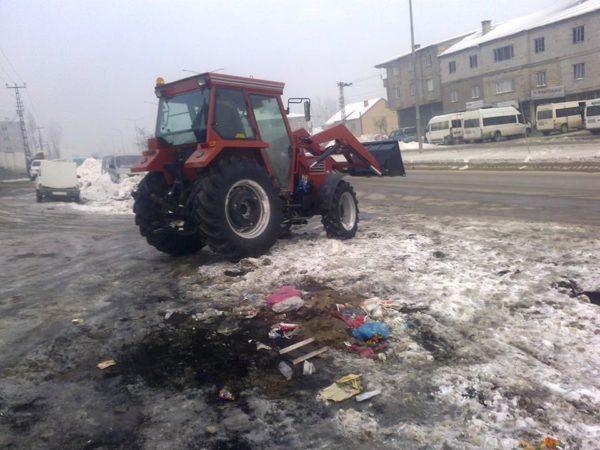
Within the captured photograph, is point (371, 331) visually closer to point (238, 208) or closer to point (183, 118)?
point (238, 208)

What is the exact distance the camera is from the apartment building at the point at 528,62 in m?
41.3

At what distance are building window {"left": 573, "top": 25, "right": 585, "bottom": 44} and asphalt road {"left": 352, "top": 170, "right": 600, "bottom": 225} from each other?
29938mm

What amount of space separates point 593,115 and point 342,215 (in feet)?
91.6

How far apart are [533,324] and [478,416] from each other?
172cm

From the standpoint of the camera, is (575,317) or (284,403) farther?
(575,317)

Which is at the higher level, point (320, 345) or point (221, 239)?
point (221, 239)

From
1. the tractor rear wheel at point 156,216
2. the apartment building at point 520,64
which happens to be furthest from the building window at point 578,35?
the tractor rear wheel at point 156,216

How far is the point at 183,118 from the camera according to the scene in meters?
7.71

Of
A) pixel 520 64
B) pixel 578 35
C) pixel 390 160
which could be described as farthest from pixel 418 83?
pixel 390 160

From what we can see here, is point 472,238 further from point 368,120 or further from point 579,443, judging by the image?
point 368,120

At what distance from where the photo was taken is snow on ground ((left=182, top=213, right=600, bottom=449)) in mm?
3332

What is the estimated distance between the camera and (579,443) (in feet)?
10.1

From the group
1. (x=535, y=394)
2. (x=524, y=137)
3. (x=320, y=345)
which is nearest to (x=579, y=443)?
(x=535, y=394)

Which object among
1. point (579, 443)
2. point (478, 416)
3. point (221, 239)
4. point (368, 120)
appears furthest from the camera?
point (368, 120)
